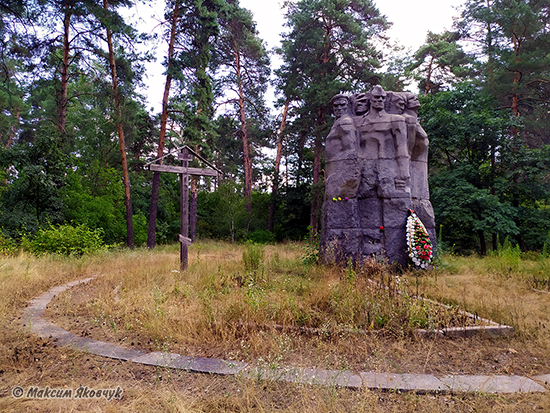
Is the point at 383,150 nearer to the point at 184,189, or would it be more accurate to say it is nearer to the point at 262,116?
the point at 184,189

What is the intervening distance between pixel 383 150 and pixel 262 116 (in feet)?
49.6

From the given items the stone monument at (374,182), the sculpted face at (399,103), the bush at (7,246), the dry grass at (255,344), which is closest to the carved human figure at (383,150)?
the stone monument at (374,182)

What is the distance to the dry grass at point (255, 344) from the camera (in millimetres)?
2189

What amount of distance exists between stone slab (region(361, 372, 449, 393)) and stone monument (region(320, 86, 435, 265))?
14.5ft

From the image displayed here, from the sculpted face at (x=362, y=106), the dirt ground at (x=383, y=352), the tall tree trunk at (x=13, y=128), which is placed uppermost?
the tall tree trunk at (x=13, y=128)

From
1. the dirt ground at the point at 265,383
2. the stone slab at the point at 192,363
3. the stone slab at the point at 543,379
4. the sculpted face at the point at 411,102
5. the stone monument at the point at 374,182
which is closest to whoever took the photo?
the dirt ground at the point at 265,383

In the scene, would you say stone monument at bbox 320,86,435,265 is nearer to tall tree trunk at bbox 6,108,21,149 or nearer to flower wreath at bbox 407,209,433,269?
flower wreath at bbox 407,209,433,269

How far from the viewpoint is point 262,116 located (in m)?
21.4

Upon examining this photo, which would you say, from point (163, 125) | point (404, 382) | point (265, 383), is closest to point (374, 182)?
point (404, 382)

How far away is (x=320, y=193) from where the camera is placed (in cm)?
1627

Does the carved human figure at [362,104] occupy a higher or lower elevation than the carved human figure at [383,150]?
higher

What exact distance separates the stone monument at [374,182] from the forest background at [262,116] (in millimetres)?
4268

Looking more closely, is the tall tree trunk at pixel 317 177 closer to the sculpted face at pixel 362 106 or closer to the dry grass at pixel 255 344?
the sculpted face at pixel 362 106

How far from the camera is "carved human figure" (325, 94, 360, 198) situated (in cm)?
739
